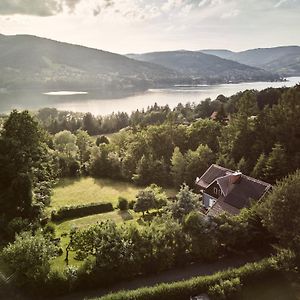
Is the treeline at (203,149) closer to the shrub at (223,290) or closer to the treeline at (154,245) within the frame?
the treeline at (154,245)

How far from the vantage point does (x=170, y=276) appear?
2467 cm

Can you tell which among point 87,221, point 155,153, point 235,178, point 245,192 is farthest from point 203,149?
point 87,221

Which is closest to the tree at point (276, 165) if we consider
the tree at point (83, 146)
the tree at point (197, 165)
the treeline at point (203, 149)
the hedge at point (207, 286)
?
the treeline at point (203, 149)

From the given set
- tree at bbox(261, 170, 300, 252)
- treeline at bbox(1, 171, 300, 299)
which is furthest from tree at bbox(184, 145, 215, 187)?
tree at bbox(261, 170, 300, 252)

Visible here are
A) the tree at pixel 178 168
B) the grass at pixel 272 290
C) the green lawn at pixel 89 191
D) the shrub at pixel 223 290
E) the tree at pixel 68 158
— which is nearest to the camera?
the shrub at pixel 223 290

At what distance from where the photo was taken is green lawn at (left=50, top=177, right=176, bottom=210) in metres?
46.5

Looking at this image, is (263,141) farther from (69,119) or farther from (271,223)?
(69,119)

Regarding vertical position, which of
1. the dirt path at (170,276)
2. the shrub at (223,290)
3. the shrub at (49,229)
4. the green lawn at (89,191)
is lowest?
the green lawn at (89,191)

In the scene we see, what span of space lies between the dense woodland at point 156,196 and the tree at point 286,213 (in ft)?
0.21

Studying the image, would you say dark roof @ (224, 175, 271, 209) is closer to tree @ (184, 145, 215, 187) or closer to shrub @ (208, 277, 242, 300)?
shrub @ (208, 277, 242, 300)

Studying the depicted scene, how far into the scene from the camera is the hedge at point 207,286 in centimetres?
2127

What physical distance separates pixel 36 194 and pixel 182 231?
1586 cm

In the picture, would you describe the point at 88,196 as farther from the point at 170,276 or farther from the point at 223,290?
the point at 223,290

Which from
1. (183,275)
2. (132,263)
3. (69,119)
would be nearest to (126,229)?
(132,263)
